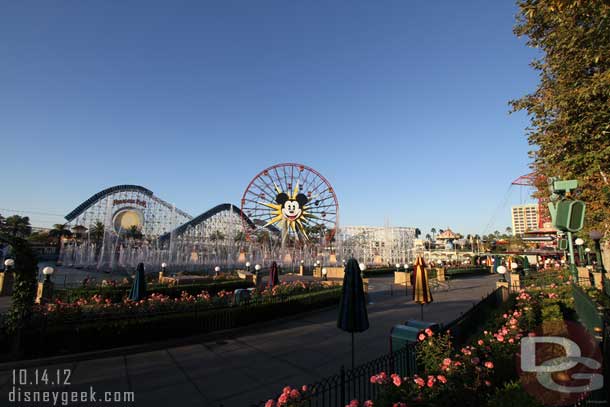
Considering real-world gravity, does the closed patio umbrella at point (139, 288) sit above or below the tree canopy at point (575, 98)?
below

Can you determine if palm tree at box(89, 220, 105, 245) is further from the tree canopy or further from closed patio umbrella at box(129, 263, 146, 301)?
the tree canopy

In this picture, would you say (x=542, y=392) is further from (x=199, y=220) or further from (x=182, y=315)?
(x=199, y=220)

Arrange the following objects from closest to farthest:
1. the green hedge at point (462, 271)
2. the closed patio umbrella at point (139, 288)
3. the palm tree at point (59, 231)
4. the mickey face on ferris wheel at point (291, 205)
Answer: the closed patio umbrella at point (139, 288)
the green hedge at point (462, 271)
the mickey face on ferris wheel at point (291, 205)
the palm tree at point (59, 231)

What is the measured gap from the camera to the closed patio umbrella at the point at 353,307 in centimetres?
604

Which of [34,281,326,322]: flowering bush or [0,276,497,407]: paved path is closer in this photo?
[0,276,497,407]: paved path

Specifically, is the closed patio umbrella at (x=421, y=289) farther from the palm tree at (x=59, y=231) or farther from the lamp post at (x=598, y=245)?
the palm tree at (x=59, y=231)

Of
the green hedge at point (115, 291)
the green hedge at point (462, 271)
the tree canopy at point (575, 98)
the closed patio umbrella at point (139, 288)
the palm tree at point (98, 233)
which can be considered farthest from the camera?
the palm tree at point (98, 233)

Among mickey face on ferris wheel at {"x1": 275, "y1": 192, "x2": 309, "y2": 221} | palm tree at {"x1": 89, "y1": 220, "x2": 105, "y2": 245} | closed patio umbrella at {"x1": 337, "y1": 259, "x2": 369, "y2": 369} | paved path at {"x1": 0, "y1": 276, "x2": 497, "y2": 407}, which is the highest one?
mickey face on ferris wheel at {"x1": 275, "y1": 192, "x2": 309, "y2": 221}

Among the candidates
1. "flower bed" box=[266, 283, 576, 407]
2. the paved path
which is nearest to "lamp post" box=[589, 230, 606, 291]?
"flower bed" box=[266, 283, 576, 407]

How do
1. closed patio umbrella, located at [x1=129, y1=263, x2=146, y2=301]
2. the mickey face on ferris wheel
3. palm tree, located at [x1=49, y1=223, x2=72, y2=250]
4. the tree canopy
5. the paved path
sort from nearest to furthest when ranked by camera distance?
the paved path
the tree canopy
closed patio umbrella, located at [x1=129, y1=263, x2=146, y2=301]
the mickey face on ferris wheel
palm tree, located at [x1=49, y1=223, x2=72, y2=250]

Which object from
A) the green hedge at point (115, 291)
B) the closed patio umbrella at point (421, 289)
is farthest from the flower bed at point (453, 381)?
the green hedge at point (115, 291)

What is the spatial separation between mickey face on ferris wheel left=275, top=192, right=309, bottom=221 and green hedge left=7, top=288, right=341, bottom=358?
3812 centimetres

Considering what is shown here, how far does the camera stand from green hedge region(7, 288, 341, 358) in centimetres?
711

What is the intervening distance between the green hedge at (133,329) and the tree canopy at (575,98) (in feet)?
42.8
